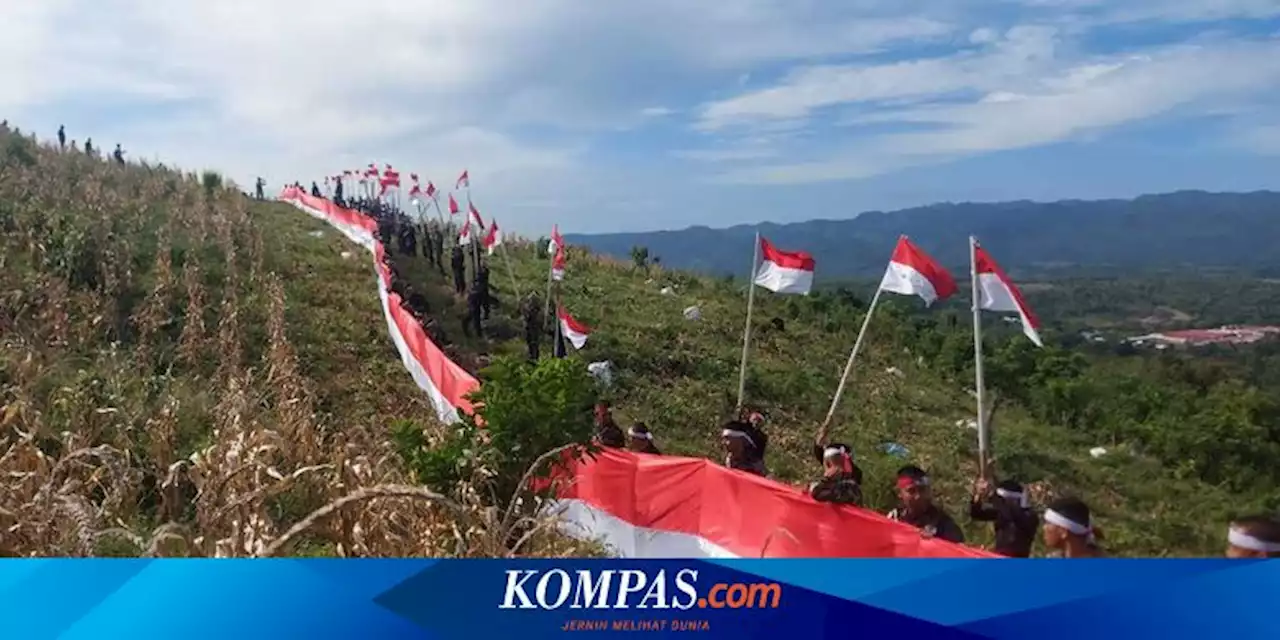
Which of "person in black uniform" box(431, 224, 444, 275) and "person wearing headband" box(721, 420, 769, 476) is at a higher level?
"person in black uniform" box(431, 224, 444, 275)

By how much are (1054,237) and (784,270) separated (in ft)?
473

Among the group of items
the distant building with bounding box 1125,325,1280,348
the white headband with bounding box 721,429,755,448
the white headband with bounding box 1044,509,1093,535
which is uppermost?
the white headband with bounding box 1044,509,1093,535

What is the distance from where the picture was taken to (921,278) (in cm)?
999

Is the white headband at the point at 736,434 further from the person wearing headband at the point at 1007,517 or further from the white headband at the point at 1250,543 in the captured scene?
the white headband at the point at 1250,543

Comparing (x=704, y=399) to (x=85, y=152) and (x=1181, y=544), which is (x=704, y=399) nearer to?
(x=1181, y=544)

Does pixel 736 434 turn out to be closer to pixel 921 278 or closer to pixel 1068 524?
pixel 921 278

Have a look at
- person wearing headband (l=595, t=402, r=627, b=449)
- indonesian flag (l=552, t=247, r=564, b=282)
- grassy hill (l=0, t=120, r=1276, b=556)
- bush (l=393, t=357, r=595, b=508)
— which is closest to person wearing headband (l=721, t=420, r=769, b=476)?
person wearing headband (l=595, t=402, r=627, b=449)

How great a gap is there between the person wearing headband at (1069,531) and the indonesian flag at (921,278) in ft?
13.9

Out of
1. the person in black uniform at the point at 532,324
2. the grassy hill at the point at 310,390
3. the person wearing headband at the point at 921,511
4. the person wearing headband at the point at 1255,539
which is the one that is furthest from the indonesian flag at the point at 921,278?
the person in black uniform at the point at 532,324

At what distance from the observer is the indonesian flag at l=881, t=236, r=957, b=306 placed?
9.98 metres

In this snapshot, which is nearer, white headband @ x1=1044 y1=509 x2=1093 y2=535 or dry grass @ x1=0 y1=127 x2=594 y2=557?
white headband @ x1=1044 y1=509 x2=1093 y2=535

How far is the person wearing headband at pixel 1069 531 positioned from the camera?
18.9ft

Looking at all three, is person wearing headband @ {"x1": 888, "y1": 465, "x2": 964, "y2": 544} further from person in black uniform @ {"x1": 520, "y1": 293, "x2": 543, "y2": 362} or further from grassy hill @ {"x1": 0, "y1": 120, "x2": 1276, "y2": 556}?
person in black uniform @ {"x1": 520, "y1": 293, "x2": 543, "y2": 362}

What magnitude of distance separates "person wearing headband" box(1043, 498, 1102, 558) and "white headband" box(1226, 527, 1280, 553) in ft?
2.25
